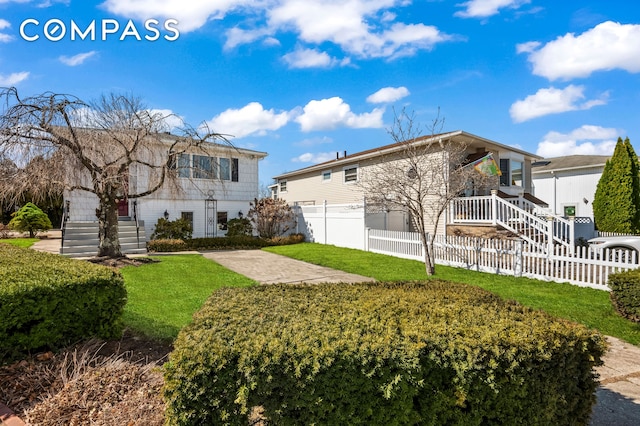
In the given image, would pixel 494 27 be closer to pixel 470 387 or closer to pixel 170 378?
pixel 470 387

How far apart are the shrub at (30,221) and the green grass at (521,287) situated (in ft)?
55.1

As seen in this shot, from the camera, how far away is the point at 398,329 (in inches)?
97.4

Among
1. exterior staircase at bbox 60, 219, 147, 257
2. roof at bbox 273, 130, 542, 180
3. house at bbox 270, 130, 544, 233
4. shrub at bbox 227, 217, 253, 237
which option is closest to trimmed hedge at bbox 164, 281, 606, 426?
roof at bbox 273, 130, 542, 180

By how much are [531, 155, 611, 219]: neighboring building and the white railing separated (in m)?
11.7

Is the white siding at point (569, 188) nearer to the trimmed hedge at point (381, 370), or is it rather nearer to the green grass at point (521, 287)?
the green grass at point (521, 287)

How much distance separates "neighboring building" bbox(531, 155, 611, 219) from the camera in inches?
950

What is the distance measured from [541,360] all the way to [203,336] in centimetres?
213

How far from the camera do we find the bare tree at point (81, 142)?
10406mm

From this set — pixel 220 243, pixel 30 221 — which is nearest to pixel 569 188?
pixel 220 243

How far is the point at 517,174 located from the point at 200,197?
17.0 meters

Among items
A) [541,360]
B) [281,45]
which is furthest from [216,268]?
[541,360]

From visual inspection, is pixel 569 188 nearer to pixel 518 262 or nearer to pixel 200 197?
pixel 518 262

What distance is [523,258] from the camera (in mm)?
10312

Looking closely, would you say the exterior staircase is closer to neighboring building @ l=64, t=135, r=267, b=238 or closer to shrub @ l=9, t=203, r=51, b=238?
neighboring building @ l=64, t=135, r=267, b=238
